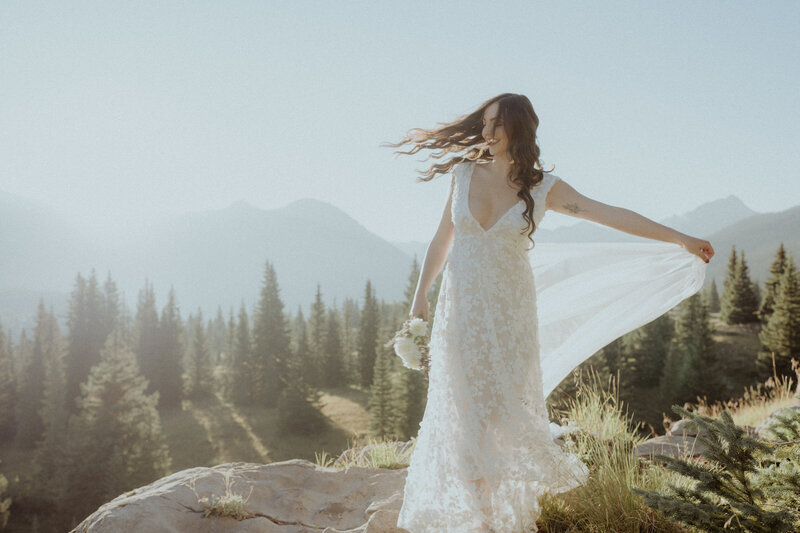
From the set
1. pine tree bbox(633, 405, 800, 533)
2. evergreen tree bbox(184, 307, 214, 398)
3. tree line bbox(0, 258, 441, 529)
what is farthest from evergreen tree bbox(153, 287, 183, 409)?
pine tree bbox(633, 405, 800, 533)

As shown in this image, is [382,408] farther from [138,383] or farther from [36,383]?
[36,383]

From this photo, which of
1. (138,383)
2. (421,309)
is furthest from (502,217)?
(138,383)

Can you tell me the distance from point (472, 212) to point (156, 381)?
57.1 m

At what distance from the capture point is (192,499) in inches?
166

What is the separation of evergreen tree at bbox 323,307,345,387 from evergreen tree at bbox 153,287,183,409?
16.5 meters

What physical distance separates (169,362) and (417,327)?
2224 inches

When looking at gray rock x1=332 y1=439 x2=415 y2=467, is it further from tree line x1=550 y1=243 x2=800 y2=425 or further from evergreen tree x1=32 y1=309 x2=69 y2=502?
evergreen tree x1=32 y1=309 x2=69 y2=502

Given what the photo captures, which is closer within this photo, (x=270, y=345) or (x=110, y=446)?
(x=110, y=446)

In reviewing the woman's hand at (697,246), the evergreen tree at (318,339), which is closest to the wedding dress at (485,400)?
the woman's hand at (697,246)

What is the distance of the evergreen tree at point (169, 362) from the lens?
5150cm

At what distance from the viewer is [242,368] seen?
53.8 meters

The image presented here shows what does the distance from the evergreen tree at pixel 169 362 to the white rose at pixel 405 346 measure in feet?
182

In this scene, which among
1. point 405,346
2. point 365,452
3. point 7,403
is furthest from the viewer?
point 7,403

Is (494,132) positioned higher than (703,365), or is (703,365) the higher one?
(494,132)
